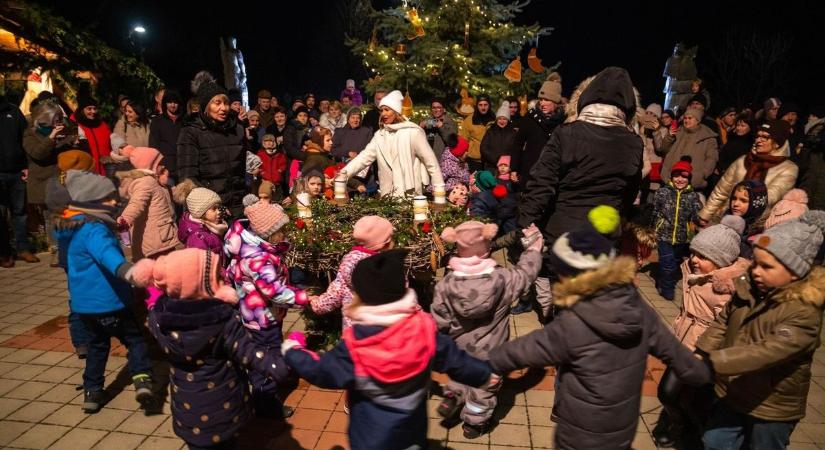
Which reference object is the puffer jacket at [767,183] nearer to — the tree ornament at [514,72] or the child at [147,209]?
the tree ornament at [514,72]

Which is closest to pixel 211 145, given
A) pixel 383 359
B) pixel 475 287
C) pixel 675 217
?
pixel 475 287

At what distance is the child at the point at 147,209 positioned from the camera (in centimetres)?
491

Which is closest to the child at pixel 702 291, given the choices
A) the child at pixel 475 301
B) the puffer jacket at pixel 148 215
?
the child at pixel 475 301

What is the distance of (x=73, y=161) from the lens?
4.59 metres

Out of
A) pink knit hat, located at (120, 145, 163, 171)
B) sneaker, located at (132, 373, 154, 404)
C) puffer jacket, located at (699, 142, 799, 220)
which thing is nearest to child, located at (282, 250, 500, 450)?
sneaker, located at (132, 373, 154, 404)

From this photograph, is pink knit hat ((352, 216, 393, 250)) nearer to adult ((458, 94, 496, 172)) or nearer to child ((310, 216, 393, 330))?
child ((310, 216, 393, 330))

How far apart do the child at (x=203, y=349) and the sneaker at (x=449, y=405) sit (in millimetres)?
1487

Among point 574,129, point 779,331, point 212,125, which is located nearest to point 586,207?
point 574,129

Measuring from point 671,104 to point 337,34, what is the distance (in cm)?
2000

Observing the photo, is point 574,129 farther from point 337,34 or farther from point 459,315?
point 337,34

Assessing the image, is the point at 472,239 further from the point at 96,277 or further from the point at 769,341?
the point at 96,277

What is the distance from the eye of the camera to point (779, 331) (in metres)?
2.46

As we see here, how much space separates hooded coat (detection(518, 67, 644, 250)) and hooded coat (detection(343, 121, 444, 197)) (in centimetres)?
146

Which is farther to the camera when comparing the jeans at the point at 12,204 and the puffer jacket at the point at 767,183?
the jeans at the point at 12,204
